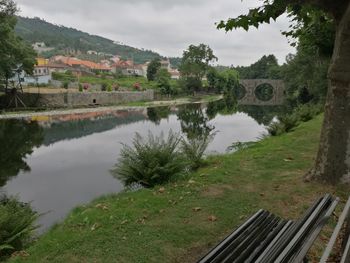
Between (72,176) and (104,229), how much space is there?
8.57 meters

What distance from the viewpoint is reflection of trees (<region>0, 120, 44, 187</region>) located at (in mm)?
14648

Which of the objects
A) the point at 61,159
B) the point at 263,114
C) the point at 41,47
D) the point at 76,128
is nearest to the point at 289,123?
the point at 61,159

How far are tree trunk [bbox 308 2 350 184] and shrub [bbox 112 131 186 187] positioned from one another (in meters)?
3.21

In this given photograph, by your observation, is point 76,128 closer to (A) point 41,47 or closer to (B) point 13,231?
(B) point 13,231

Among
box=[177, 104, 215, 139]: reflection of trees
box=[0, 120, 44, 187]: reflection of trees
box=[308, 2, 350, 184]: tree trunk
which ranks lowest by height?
box=[177, 104, 215, 139]: reflection of trees

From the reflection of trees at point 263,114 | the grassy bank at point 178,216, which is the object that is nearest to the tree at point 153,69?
the reflection of trees at point 263,114

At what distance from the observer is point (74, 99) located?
46.7 metres

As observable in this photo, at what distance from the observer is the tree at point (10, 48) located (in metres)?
29.9

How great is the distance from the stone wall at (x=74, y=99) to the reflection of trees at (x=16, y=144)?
12608 millimetres

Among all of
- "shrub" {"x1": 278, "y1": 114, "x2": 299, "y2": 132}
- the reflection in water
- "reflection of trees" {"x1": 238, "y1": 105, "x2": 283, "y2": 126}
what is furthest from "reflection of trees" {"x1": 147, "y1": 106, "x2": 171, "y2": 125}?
"shrub" {"x1": 278, "y1": 114, "x2": 299, "y2": 132}

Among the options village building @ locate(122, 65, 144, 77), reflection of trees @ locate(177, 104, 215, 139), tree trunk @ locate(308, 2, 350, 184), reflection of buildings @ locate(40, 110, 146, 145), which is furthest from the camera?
village building @ locate(122, 65, 144, 77)

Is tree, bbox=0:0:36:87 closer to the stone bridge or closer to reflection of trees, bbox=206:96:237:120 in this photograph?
reflection of trees, bbox=206:96:237:120

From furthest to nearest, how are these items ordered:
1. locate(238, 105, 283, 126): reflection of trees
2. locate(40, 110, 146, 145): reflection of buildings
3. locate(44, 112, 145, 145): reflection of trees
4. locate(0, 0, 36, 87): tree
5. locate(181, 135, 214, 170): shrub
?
1. locate(238, 105, 283, 126): reflection of trees
2. locate(0, 0, 36, 87): tree
3. locate(40, 110, 146, 145): reflection of buildings
4. locate(44, 112, 145, 145): reflection of trees
5. locate(181, 135, 214, 170): shrub

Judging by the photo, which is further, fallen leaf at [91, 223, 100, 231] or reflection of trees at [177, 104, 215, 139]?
reflection of trees at [177, 104, 215, 139]
